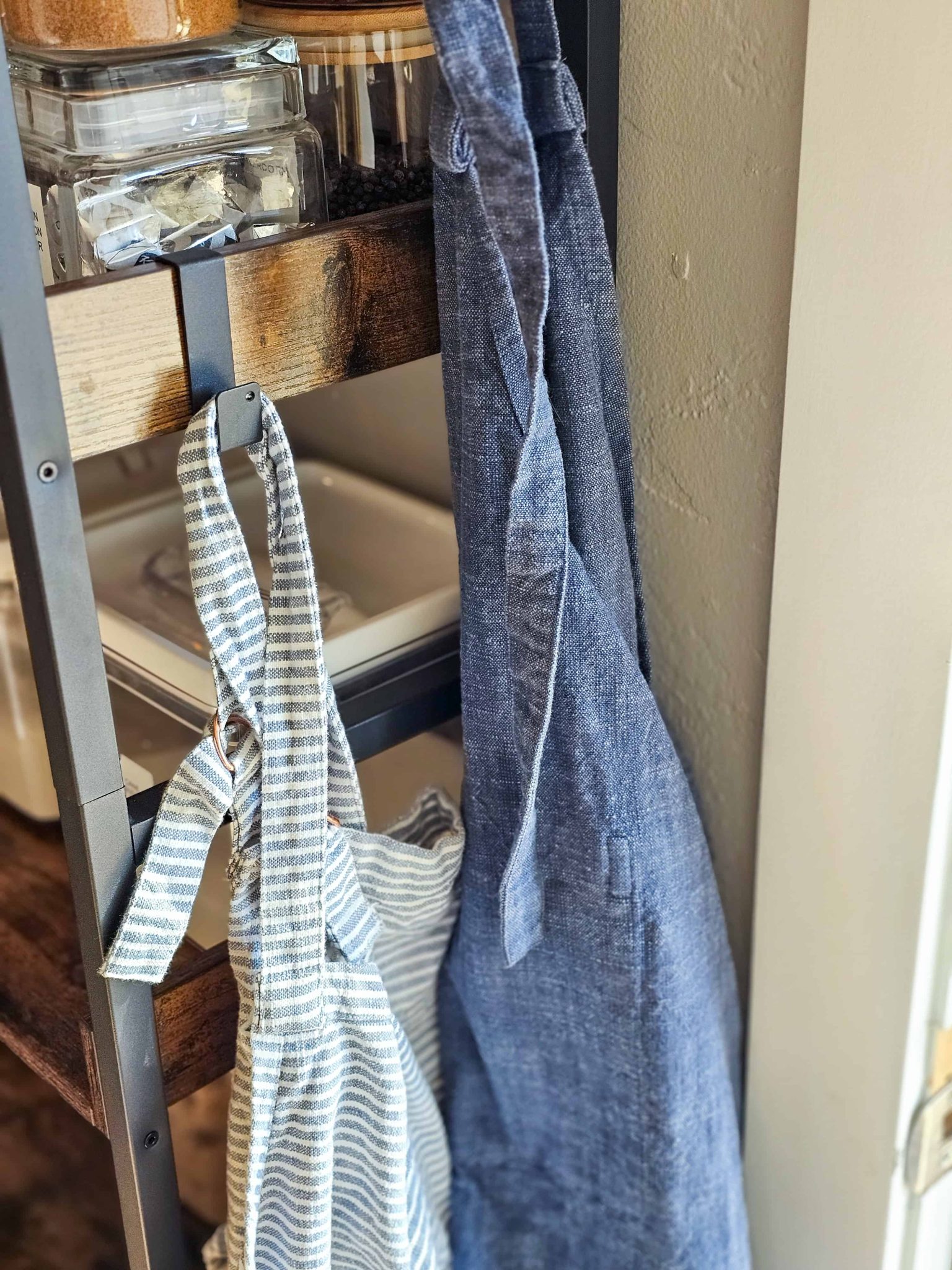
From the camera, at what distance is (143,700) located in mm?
828

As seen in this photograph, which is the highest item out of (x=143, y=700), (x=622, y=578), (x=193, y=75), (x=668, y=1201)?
(x=193, y=75)

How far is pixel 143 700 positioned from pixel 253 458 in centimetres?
29

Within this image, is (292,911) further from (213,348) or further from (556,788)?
(213,348)

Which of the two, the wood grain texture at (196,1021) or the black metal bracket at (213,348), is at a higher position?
the black metal bracket at (213,348)

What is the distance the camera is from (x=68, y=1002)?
0.70m

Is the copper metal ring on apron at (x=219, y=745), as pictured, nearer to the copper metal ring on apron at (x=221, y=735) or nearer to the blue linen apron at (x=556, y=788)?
the copper metal ring on apron at (x=221, y=735)

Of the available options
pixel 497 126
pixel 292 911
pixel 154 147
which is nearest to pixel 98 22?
pixel 154 147

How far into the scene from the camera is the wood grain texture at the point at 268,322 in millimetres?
517

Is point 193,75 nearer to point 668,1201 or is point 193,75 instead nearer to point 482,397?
point 482,397

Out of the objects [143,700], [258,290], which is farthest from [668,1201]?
[258,290]

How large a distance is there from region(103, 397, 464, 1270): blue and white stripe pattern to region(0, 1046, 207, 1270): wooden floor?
29 cm

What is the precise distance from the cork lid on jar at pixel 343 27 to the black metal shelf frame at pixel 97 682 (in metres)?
0.08

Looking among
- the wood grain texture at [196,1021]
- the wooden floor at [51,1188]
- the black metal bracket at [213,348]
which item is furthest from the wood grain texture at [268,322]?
the wooden floor at [51,1188]

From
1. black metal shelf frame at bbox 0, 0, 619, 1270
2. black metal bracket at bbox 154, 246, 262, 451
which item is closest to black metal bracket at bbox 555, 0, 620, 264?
black metal shelf frame at bbox 0, 0, 619, 1270
